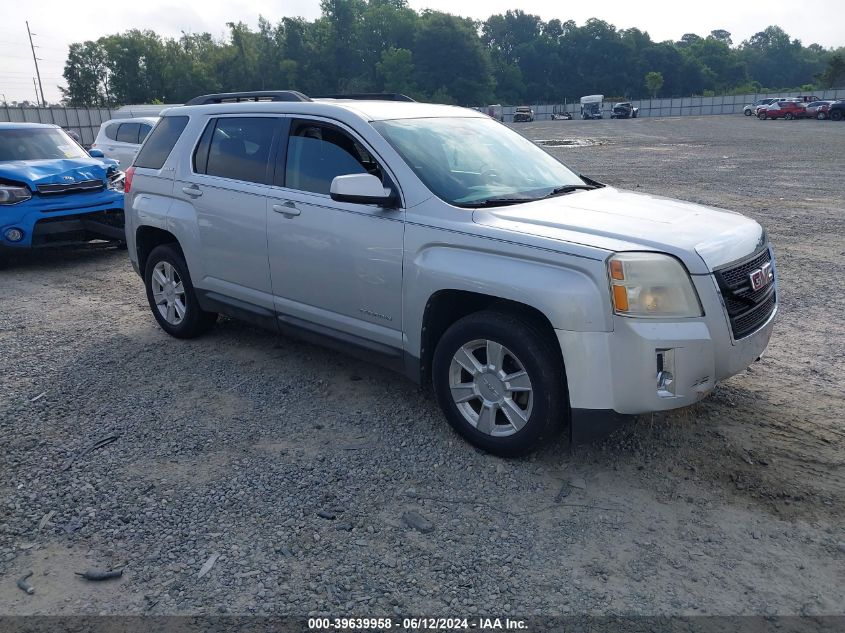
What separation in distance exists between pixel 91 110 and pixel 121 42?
81.9m

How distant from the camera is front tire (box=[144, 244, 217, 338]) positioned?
19.2ft

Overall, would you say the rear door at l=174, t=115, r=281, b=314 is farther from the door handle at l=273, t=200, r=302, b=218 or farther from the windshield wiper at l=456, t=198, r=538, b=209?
the windshield wiper at l=456, t=198, r=538, b=209

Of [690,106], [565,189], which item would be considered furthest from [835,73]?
[565,189]

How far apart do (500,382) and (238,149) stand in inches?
111

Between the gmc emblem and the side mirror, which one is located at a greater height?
the side mirror

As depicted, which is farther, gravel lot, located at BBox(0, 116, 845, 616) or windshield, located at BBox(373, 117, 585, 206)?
windshield, located at BBox(373, 117, 585, 206)

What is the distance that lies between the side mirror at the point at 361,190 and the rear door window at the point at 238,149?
42.6 inches

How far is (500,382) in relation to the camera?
3.84m

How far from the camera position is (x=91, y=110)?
112 ft

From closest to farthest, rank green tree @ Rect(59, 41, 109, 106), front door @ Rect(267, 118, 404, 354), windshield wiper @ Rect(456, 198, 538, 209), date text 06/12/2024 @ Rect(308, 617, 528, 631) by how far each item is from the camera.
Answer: date text 06/12/2024 @ Rect(308, 617, 528, 631), windshield wiper @ Rect(456, 198, 538, 209), front door @ Rect(267, 118, 404, 354), green tree @ Rect(59, 41, 109, 106)

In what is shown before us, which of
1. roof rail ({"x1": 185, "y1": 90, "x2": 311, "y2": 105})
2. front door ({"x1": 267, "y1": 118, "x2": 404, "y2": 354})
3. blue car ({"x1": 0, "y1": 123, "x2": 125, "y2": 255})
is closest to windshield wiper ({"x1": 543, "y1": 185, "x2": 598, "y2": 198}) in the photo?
front door ({"x1": 267, "y1": 118, "x2": 404, "y2": 354})

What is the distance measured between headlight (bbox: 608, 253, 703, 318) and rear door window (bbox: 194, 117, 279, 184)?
2.71 m

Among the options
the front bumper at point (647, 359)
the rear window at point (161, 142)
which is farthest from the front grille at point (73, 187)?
the front bumper at point (647, 359)

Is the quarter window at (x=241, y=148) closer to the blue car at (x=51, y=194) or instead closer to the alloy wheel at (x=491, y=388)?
the alloy wheel at (x=491, y=388)
